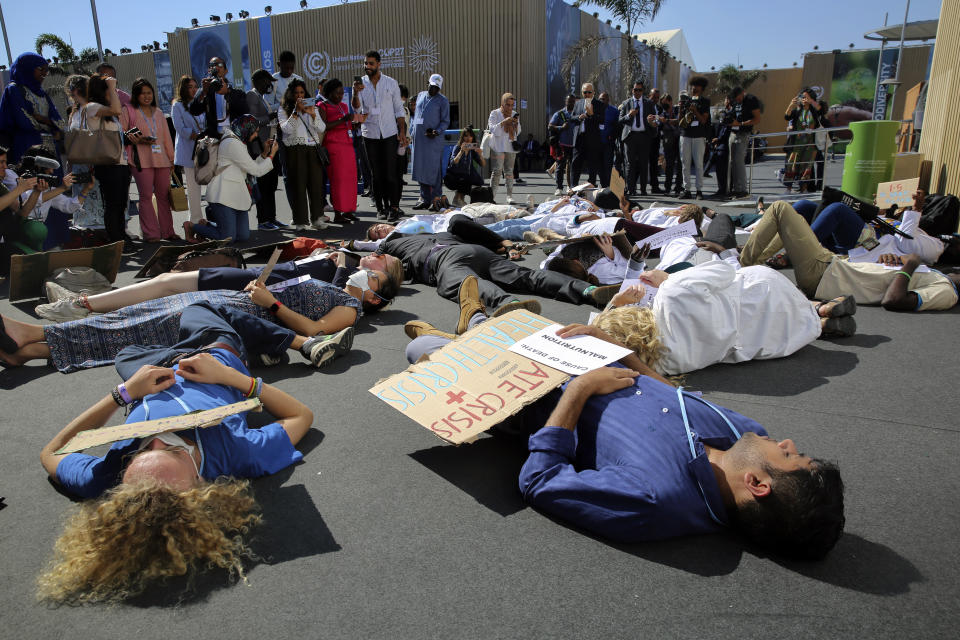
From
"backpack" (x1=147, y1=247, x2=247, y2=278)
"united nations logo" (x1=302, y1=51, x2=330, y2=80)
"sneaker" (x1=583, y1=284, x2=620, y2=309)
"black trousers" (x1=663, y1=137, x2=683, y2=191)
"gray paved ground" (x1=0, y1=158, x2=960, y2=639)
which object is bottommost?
"gray paved ground" (x1=0, y1=158, x2=960, y2=639)

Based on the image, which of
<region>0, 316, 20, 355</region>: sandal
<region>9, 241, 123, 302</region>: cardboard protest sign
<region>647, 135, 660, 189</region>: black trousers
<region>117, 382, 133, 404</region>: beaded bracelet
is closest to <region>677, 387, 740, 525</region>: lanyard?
<region>117, 382, 133, 404</region>: beaded bracelet

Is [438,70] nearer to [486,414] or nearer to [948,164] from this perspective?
[948,164]

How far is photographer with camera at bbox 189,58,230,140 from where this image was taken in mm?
7406

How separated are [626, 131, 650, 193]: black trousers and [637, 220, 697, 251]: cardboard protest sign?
5.91 m

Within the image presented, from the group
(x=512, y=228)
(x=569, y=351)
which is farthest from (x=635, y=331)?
(x=512, y=228)

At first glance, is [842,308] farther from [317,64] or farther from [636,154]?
[317,64]

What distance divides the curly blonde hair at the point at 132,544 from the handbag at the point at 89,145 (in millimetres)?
5888

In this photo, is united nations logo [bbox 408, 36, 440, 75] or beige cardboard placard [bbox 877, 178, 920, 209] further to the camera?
united nations logo [bbox 408, 36, 440, 75]

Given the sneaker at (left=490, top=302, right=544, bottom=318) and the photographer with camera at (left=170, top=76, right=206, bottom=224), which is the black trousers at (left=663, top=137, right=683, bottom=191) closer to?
the photographer with camera at (left=170, top=76, right=206, bottom=224)

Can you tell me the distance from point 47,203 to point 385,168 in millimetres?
4283

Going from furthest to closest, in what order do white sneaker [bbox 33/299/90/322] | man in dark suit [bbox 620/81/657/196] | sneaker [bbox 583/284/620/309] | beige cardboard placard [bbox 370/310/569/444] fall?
1. man in dark suit [bbox 620/81/657/196]
2. sneaker [bbox 583/284/620/309]
3. white sneaker [bbox 33/299/90/322]
4. beige cardboard placard [bbox 370/310/569/444]

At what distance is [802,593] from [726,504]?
309 mm

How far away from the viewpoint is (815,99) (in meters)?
10.5

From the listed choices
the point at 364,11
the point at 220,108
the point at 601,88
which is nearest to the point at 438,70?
the point at 364,11
